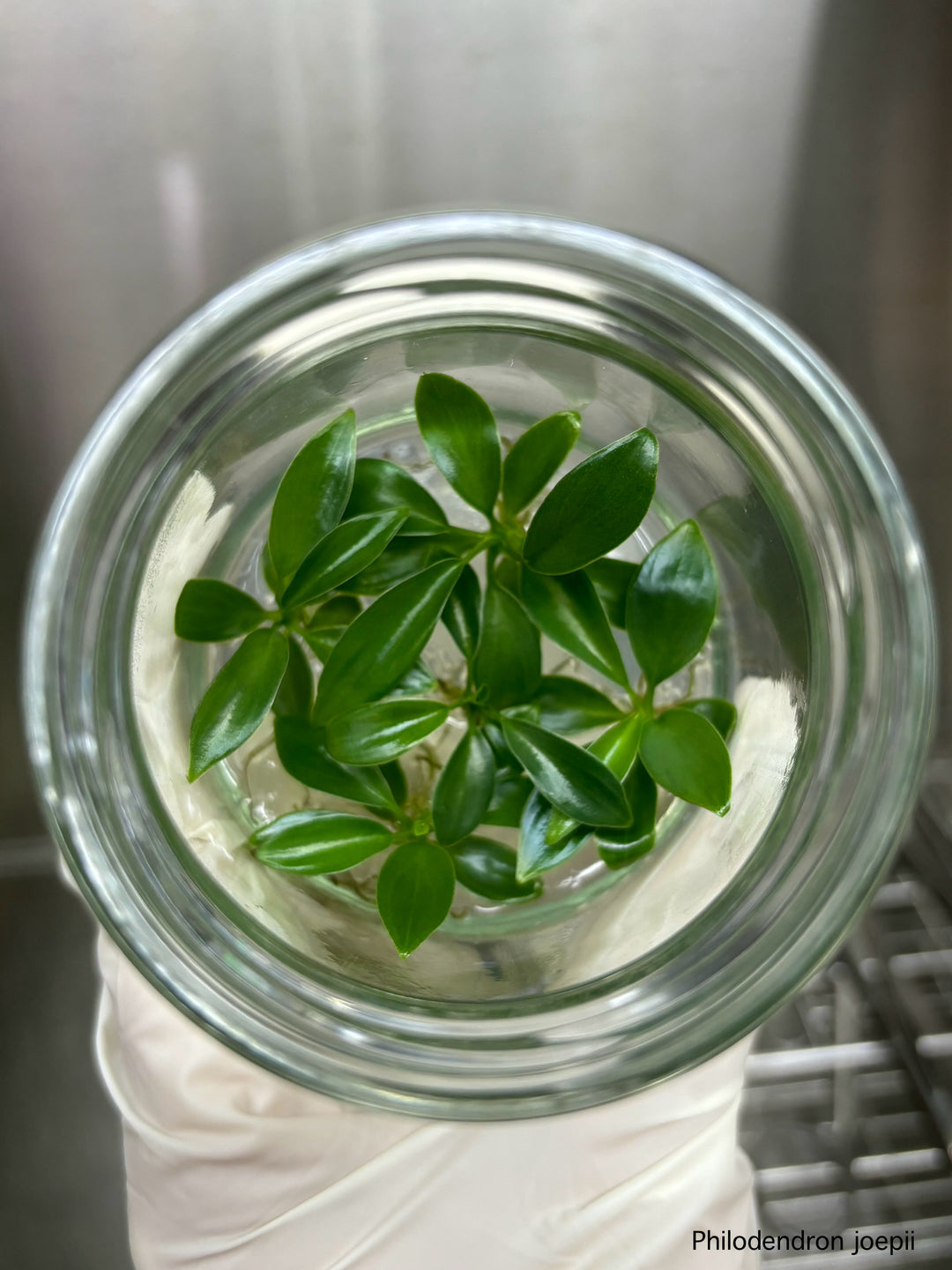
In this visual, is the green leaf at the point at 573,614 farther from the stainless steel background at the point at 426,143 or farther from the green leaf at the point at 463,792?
the stainless steel background at the point at 426,143

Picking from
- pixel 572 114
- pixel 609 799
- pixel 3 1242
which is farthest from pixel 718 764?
pixel 3 1242

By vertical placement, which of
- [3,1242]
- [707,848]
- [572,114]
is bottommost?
[3,1242]


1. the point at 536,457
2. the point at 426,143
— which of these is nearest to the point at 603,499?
the point at 536,457

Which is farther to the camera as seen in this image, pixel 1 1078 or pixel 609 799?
pixel 1 1078

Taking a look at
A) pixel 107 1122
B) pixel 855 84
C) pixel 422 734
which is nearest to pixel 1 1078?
pixel 107 1122

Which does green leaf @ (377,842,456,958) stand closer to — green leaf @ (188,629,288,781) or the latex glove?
green leaf @ (188,629,288,781)

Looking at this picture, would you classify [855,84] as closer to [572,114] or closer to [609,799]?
[572,114]

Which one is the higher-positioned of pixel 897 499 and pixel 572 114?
pixel 572 114
